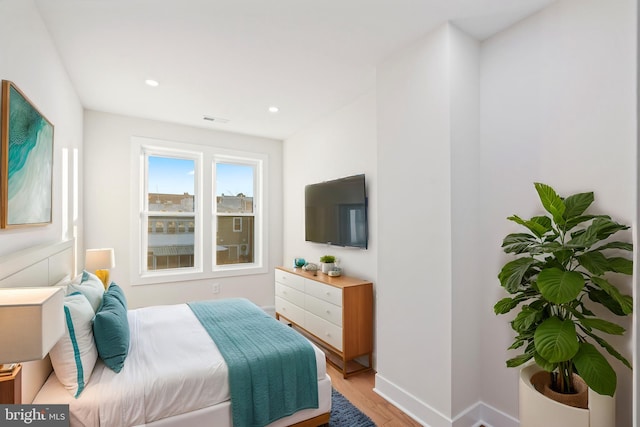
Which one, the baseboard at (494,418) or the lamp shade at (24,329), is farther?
the baseboard at (494,418)

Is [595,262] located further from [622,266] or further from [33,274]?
[33,274]

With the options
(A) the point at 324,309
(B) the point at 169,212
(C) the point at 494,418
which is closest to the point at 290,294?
(A) the point at 324,309

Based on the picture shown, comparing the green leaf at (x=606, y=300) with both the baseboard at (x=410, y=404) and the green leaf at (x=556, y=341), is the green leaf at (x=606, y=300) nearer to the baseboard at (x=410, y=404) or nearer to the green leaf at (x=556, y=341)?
the green leaf at (x=556, y=341)

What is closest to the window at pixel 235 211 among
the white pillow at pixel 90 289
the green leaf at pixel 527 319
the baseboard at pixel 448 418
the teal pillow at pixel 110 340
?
the white pillow at pixel 90 289

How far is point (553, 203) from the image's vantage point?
161 centimetres

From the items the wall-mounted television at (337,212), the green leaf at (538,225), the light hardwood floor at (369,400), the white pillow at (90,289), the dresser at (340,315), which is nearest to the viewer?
the green leaf at (538,225)

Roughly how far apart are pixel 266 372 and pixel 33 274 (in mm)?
1377

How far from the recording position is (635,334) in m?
0.91

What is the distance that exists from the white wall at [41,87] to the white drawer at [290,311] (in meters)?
2.27

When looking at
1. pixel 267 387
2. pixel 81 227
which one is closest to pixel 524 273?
pixel 267 387

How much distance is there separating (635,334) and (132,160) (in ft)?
14.6

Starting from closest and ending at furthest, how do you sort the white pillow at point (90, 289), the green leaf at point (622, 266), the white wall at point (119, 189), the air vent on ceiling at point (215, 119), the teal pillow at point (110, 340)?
the green leaf at point (622, 266)
the teal pillow at point (110, 340)
the white pillow at point (90, 289)
the white wall at point (119, 189)
the air vent on ceiling at point (215, 119)

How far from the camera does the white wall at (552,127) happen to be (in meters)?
1.59

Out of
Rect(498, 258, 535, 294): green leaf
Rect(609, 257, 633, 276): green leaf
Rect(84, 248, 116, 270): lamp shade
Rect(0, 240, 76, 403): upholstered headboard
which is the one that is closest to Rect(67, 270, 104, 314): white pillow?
Rect(0, 240, 76, 403): upholstered headboard
